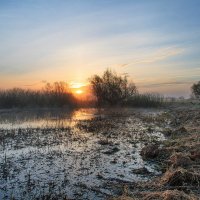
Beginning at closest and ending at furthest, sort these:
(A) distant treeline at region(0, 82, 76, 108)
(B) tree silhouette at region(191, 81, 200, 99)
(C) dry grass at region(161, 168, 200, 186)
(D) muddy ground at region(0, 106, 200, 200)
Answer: (D) muddy ground at region(0, 106, 200, 200)
(C) dry grass at region(161, 168, 200, 186)
(A) distant treeline at region(0, 82, 76, 108)
(B) tree silhouette at region(191, 81, 200, 99)

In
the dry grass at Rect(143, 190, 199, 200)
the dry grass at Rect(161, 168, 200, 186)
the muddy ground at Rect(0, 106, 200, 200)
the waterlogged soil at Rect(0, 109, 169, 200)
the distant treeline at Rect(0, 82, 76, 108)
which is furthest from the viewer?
the distant treeline at Rect(0, 82, 76, 108)

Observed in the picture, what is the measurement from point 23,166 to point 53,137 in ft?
21.5

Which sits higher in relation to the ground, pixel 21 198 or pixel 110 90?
pixel 110 90

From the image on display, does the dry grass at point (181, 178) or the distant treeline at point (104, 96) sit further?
the distant treeline at point (104, 96)

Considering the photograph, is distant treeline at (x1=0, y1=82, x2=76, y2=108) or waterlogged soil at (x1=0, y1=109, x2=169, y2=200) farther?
distant treeline at (x1=0, y1=82, x2=76, y2=108)

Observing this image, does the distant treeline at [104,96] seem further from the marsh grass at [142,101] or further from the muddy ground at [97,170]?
the muddy ground at [97,170]

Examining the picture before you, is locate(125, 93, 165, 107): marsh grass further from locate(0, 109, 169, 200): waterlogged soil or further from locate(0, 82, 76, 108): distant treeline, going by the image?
locate(0, 109, 169, 200): waterlogged soil

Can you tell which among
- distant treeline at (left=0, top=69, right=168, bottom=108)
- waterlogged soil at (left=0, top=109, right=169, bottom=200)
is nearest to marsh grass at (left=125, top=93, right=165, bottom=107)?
distant treeline at (left=0, top=69, right=168, bottom=108)

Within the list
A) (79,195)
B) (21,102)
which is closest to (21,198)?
(79,195)

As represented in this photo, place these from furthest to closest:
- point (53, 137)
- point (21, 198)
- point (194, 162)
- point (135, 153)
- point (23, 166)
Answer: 1. point (53, 137)
2. point (135, 153)
3. point (23, 166)
4. point (194, 162)
5. point (21, 198)

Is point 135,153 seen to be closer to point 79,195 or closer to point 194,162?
point 194,162

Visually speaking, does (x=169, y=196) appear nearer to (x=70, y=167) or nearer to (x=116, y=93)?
(x=70, y=167)

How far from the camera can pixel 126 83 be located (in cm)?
5991

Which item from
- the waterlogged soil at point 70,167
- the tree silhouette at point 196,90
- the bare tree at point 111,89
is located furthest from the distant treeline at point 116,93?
the waterlogged soil at point 70,167
